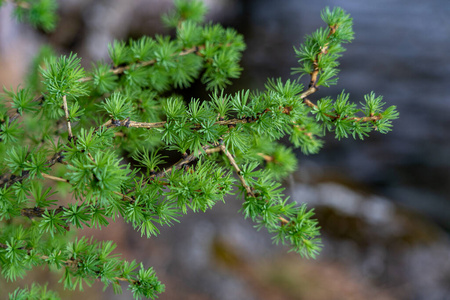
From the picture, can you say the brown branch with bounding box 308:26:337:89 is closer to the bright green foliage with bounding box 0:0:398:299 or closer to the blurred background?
the bright green foliage with bounding box 0:0:398:299

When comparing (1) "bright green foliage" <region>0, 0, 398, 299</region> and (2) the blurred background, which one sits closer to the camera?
(1) "bright green foliage" <region>0, 0, 398, 299</region>

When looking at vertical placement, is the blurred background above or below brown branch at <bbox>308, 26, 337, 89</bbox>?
below

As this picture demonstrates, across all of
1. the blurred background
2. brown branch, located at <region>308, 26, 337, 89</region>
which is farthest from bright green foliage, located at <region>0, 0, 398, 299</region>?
the blurred background

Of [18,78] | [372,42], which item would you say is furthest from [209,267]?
[372,42]

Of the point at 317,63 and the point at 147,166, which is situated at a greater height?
the point at 317,63

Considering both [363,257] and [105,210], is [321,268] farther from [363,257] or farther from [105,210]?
[105,210]

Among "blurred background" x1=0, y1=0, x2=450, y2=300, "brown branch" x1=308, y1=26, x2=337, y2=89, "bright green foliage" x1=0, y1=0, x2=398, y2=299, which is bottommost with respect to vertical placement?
"blurred background" x1=0, y1=0, x2=450, y2=300

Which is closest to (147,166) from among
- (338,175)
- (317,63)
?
(317,63)

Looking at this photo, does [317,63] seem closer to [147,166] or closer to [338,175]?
[147,166]

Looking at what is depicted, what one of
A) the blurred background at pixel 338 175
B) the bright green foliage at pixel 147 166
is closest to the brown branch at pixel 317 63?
the bright green foliage at pixel 147 166
